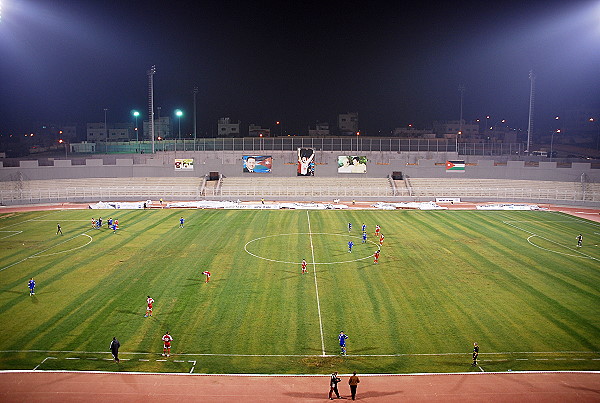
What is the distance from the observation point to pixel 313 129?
462 feet

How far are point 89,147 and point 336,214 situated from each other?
63.6m

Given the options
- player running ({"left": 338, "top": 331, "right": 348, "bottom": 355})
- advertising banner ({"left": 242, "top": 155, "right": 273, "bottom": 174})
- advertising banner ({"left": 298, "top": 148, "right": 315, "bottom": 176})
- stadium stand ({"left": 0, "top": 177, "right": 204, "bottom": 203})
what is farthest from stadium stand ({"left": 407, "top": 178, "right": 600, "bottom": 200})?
player running ({"left": 338, "top": 331, "right": 348, "bottom": 355})

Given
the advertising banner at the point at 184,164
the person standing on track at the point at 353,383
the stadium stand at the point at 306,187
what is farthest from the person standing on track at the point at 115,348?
the advertising banner at the point at 184,164

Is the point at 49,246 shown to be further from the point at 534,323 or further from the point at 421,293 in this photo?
the point at 534,323

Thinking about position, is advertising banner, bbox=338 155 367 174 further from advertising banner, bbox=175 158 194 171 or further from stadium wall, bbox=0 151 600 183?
advertising banner, bbox=175 158 194 171

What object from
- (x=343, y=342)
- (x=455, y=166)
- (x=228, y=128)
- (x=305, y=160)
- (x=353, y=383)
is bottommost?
(x=353, y=383)

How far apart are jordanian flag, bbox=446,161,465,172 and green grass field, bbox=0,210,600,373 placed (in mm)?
29620

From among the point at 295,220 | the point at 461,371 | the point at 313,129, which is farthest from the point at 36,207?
the point at 313,129

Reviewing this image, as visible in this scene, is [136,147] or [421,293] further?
[136,147]

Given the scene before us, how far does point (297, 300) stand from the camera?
27.5m

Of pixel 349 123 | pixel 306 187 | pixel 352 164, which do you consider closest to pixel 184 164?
pixel 306 187

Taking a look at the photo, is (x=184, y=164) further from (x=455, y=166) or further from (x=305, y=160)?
(x=455, y=166)

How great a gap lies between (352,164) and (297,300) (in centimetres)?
5207

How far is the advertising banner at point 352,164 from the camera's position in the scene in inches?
3049
